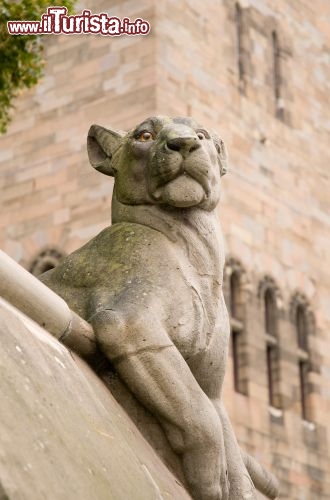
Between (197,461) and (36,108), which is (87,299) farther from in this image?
(36,108)

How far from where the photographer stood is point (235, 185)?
18734mm

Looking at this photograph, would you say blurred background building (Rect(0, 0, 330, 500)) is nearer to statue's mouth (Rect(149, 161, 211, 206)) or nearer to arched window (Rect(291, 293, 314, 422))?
arched window (Rect(291, 293, 314, 422))

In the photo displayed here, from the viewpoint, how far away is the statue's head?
4.18 m

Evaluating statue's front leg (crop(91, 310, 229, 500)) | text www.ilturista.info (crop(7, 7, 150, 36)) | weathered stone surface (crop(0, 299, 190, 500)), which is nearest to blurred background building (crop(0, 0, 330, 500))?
text www.ilturista.info (crop(7, 7, 150, 36))

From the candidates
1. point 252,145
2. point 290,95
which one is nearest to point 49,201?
point 252,145

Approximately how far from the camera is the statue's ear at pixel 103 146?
4.41 meters

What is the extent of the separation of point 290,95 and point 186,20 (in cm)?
236

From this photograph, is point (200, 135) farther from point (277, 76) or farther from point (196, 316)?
point (277, 76)

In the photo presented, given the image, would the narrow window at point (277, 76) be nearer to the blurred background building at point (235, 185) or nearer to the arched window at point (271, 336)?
the blurred background building at point (235, 185)

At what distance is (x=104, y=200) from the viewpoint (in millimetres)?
17562

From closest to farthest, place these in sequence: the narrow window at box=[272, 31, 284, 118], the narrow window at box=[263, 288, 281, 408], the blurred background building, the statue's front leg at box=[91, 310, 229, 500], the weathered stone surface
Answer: the weathered stone surface
the statue's front leg at box=[91, 310, 229, 500]
the blurred background building
the narrow window at box=[263, 288, 281, 408]
the narrow window at box=[272, 31, 284, 118]

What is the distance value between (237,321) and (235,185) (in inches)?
74.4

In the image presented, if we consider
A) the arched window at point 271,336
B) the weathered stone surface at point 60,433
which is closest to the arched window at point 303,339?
the arched window at point 271,336

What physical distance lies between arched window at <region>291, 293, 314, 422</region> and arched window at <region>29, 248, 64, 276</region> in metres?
3.38
